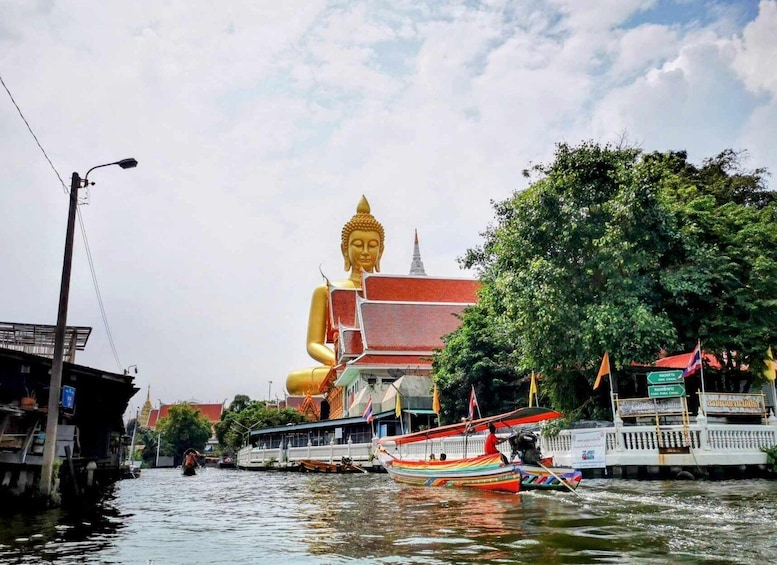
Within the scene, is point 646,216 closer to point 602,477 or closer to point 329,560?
point 602,477

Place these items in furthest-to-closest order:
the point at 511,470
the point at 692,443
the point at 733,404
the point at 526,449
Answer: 1. the point at 733,404
2. the point at 692,443
3. the point at 526,449
4. the point at 511,470

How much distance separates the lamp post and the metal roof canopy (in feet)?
31.5

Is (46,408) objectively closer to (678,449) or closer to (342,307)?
(678,449)

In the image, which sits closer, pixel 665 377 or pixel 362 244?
pixel 665 377

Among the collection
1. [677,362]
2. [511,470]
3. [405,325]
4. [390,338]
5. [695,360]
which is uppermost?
[405,325]

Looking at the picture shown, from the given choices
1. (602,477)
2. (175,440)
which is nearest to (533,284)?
(602,477)

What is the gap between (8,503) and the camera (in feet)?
40.5

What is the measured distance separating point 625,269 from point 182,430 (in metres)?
57.0

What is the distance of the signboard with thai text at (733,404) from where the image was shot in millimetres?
17047

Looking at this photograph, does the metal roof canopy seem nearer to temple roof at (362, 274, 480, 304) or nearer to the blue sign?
the blue sign

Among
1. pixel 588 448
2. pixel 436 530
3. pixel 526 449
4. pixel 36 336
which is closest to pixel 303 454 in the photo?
pixel 36 336

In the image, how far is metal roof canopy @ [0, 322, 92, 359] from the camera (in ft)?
71.7

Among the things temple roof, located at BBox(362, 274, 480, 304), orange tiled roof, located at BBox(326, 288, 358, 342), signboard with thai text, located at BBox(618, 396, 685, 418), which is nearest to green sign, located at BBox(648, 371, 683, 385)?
signboard with thai text, located at BBox(618, 396, 685, 418)

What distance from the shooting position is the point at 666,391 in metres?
16.8
